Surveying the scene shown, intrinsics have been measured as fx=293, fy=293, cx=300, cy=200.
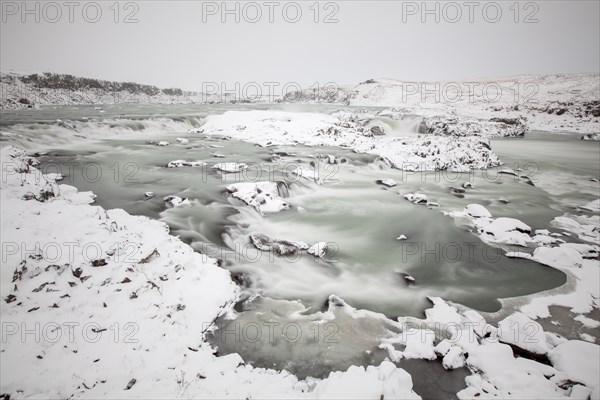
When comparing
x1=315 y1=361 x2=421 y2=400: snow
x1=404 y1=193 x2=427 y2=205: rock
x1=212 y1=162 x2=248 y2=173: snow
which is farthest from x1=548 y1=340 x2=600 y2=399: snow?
x1=212 y1=162 x2=248 y2=173: snow

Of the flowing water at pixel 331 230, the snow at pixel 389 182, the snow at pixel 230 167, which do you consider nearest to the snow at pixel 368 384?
the flowing water at pixel 331 230

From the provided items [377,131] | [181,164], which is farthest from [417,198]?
[377,131]

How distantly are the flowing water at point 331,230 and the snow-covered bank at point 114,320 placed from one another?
0.41 meters

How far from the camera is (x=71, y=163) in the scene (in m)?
14.4

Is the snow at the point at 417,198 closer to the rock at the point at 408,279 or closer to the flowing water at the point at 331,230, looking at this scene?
the flowing water at the point at 331,230

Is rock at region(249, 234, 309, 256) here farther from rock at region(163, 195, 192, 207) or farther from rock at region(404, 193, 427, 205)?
rock at region(404, 193, 427, 205)

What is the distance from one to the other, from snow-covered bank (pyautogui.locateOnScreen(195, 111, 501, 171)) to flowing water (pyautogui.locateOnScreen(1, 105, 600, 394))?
144 cm

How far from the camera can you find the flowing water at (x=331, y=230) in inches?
197

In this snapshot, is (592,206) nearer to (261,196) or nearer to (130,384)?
(261,196)

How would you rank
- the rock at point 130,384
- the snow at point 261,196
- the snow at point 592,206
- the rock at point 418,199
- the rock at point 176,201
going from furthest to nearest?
the rock at point 418,199 → the snow at point 592,206 → the snow at point 261,196 → the rock at point 176,201 → the rock at point 130,384

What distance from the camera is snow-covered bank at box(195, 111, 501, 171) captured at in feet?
57.7

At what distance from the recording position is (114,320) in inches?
181

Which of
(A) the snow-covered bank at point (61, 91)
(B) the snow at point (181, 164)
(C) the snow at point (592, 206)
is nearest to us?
(C) the snow at point (592, 206)

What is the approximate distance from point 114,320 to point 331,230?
20.2 ft
